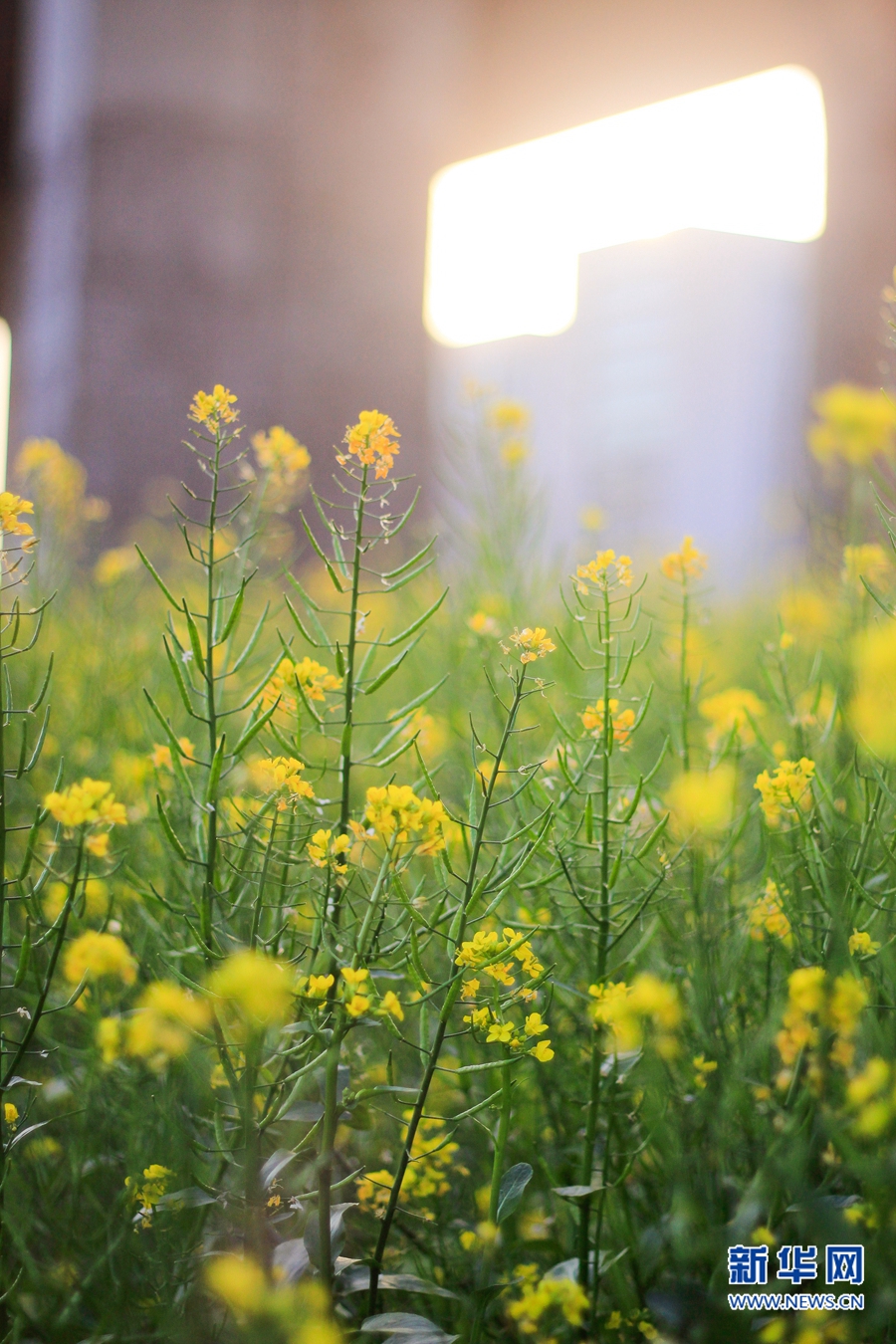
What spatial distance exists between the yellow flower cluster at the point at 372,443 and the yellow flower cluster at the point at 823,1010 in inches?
16.0

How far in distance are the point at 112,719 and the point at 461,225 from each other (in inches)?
131

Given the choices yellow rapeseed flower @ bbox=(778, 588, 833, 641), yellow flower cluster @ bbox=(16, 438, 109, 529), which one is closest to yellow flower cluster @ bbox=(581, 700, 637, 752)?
yellow rapeseed flower @ bbox=(778, 588, 833, 641)

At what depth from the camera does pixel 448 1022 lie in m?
0.69

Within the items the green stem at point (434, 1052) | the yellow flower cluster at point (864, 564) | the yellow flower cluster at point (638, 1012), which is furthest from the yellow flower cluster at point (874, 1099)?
the yellow flower cluster at point (864, 564)

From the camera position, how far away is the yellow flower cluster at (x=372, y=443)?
60cm

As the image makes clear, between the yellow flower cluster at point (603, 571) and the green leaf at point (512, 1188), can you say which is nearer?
the green leaf at point (512, 1188)

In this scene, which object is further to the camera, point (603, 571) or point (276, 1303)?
point (603, 571)

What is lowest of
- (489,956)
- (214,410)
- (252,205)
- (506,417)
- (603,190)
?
(489,956)

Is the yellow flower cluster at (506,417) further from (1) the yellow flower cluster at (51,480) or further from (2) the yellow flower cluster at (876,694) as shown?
(2) the yellow flower cluster at (876,694)

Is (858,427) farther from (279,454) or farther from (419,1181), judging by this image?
(419,1181)

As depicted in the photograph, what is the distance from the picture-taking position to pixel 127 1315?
1.85 ft

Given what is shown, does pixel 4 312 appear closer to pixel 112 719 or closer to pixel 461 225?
pixel 461 225

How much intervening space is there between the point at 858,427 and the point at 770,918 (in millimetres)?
470

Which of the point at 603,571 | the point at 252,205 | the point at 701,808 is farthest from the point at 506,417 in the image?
the point at 252,205
